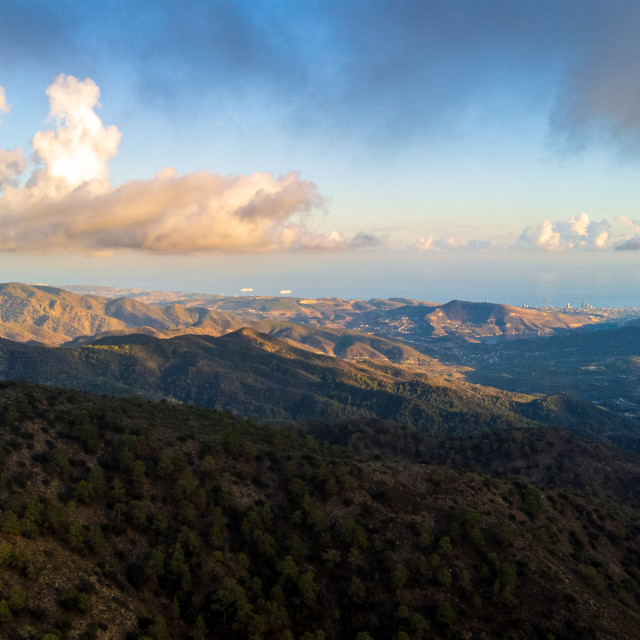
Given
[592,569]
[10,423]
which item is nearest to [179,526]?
[10,423]

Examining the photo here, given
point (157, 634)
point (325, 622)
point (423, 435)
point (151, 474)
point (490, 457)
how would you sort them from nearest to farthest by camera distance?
1. point (157, 634)
2. point (325, 622)
3. point (151, 474)
4. point (490, 457)
5. point (423, 435)

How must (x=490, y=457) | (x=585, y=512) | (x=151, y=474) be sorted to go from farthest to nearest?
(x=490, y=457) < (x=585, y=512) < (x=151, y=474)

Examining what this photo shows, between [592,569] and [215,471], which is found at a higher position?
[215,471]

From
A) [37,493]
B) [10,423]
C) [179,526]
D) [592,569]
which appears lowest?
[592,569]

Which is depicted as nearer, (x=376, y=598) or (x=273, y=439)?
(x=376, y=598)

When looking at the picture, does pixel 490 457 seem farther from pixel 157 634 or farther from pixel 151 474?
pixel 157 634

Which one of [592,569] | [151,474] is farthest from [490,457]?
[151,474]

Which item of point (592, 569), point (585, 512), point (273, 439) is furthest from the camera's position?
point (273, 439)

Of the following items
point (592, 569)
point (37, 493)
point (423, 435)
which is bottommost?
point (423, 435)

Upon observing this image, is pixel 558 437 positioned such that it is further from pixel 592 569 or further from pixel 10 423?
pixel 10 423
